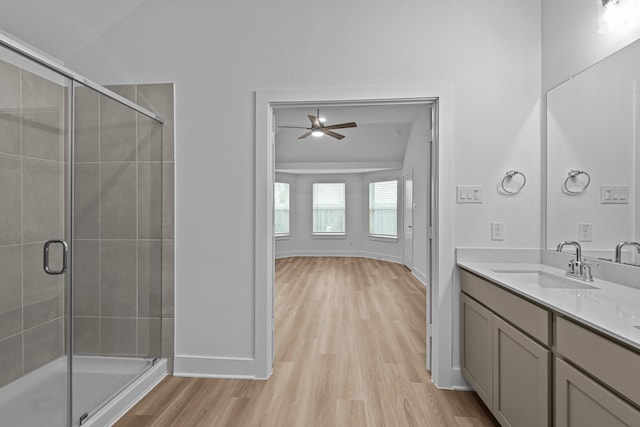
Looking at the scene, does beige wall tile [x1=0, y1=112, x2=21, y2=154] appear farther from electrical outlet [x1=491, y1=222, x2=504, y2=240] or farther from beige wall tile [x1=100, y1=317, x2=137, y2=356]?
electrical outlet [x1=491, y1=222, x2=504, y2=240]

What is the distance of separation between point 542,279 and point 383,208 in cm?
629

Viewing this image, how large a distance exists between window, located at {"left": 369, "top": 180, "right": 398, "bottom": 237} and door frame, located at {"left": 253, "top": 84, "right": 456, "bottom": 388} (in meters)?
5.57

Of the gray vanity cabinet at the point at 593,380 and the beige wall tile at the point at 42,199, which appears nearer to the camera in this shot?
the gray vanity cabinet at the point at 593,380

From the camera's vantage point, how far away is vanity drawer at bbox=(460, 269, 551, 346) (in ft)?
4.52

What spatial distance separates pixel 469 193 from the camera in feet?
7.64

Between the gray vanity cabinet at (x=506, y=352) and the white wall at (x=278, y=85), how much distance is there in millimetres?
215

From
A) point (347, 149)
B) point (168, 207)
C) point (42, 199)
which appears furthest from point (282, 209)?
point (42, 199)

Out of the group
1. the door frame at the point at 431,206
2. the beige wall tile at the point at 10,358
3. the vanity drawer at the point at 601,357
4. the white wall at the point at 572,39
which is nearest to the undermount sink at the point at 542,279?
the door frame at the point at 431,206

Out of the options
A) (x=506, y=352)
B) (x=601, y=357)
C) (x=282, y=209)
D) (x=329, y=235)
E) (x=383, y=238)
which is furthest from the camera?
(x=329, y=235)

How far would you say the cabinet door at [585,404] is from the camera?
98cm

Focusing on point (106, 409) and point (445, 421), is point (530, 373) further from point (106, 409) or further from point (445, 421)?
point (106, 409)

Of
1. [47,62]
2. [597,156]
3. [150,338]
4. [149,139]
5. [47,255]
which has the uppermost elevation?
[47,62]

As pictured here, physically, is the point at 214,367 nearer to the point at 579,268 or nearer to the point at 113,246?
the point at 113,246

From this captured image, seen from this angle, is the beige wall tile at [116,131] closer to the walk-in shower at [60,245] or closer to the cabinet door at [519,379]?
the walk-in shower at [60,245]
